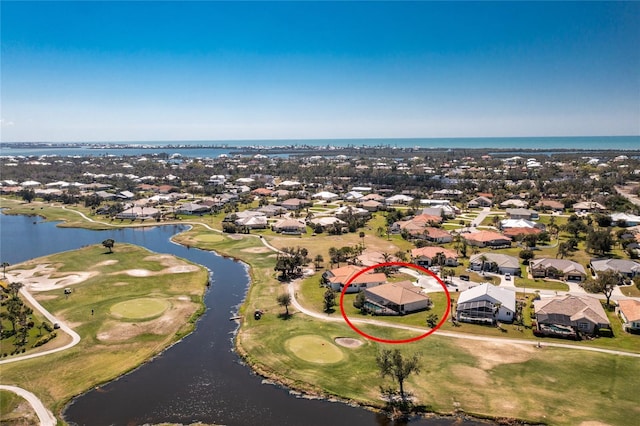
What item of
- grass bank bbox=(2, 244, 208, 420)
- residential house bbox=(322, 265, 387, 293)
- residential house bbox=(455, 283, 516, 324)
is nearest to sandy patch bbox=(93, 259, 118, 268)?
grass bank bbox=(2, 244, 208, 420)

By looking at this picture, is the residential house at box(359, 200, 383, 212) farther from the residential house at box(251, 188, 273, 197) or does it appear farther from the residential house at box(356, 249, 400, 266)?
the residential house at box(356, 249, 400, 266)

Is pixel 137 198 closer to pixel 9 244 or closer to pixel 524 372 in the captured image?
pixel 9 244

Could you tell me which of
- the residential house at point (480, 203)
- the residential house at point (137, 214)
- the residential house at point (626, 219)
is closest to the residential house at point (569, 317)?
the residential house at point (626, 219)

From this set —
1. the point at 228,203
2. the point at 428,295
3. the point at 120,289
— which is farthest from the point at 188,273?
the point at 228,203

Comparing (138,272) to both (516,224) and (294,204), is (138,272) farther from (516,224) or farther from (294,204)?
(516,224)

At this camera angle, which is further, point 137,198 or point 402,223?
point 137,198
